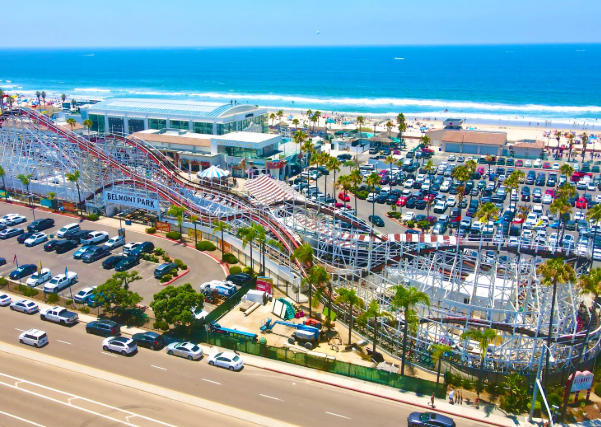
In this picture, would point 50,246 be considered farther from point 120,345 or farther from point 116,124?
point 116,124

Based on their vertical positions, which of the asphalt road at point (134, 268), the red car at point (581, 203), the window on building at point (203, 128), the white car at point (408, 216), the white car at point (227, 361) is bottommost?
the white car at point (227, 361)

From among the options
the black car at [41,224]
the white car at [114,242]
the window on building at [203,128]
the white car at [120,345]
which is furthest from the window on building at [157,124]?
the white car at [120,345]

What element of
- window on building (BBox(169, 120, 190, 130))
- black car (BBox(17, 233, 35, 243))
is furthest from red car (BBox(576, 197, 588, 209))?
black car (BBox(17, 233, 35, 243))

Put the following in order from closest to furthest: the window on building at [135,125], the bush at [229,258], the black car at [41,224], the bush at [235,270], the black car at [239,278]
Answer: the black car at [239,278]
the bush at [235,270]
the bush at [229,258]
the black car at [41,224]
the window on building at [135,125]

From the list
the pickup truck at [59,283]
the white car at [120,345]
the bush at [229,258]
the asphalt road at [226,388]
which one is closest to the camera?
the asphalt road at [226,388]

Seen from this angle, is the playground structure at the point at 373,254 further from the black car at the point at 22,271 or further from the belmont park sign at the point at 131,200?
the black car at the point at 22,271

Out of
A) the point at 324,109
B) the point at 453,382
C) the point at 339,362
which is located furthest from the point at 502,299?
the point at 324,109
